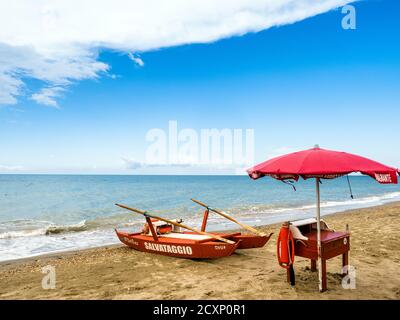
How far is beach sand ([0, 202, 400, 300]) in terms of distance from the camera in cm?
619

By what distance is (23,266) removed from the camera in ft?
32.6

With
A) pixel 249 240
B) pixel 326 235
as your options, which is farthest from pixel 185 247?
pixel 326 235

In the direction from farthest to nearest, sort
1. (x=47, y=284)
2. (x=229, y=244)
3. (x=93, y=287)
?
(x=229, y=244)
(x=47, y=284)
(x=93, y=287)

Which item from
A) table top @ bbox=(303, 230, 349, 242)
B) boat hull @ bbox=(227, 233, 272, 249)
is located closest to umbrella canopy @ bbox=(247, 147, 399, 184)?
table top @ bbox=(303, 230, 349, 242)

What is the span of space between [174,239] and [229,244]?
2116mm

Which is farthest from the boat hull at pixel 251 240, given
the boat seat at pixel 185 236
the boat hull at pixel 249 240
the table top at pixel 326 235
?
the table top at pixel 326 235

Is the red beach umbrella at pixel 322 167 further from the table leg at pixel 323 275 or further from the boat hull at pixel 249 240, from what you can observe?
the boat hull at pixel 249 240

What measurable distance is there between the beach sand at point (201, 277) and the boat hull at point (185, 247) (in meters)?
0.20

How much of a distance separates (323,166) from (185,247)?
5.10 meters

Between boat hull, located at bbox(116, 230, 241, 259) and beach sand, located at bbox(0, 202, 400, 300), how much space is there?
7.7 inches

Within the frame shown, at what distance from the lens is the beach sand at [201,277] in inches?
244
